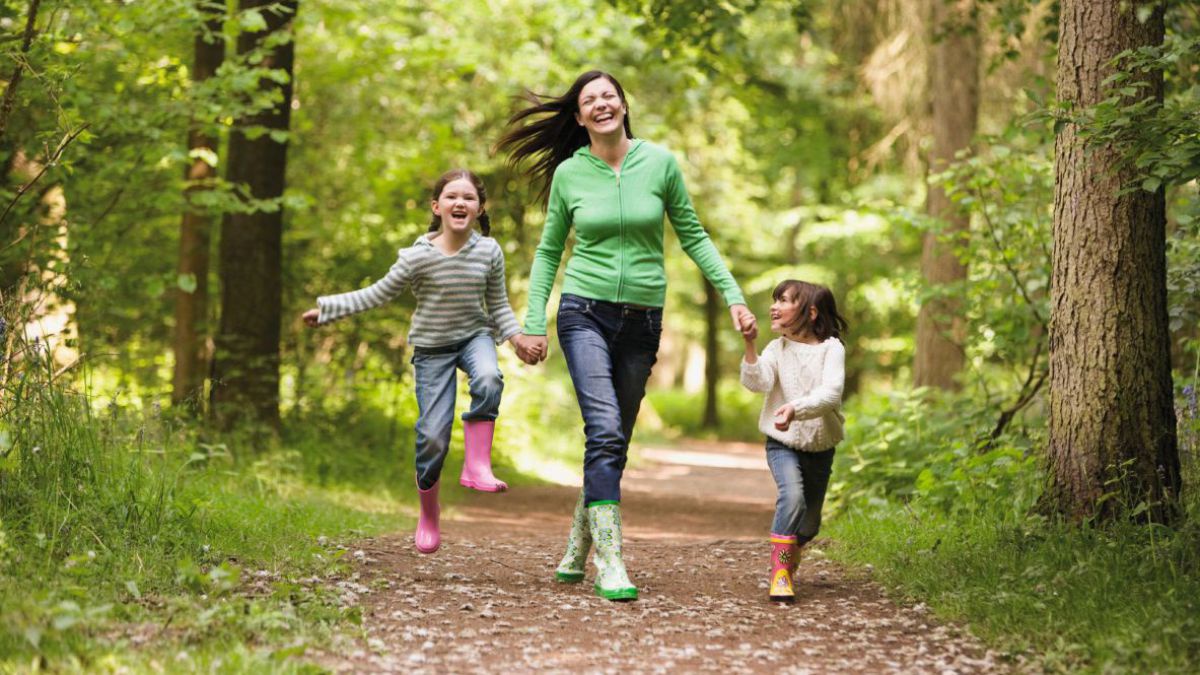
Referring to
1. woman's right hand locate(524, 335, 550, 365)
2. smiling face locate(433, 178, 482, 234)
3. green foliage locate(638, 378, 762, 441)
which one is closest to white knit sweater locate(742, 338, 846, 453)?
woman's right hand locate(524, 335, 550, 365)

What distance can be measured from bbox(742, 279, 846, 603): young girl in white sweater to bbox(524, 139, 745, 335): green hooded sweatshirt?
344mm

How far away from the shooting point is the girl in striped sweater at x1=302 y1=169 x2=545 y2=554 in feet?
18.4

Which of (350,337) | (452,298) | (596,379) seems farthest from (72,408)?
(350,337)

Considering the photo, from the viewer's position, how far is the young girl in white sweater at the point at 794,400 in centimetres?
545

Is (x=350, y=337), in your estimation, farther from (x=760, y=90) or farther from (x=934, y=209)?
(x=760, y=90)

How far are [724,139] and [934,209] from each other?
9.76 meters

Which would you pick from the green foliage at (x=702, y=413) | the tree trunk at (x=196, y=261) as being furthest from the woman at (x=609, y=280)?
the green foliage at (x=702, y=413)

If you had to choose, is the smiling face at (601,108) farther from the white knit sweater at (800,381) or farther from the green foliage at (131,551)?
the green foliage at (131,551)

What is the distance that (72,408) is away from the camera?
5699 millimetres

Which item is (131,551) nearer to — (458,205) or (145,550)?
(145,550)

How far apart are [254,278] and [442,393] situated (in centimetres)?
547

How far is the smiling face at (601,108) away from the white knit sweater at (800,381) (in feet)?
4.02

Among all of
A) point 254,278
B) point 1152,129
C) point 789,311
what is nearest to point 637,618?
point 789,311

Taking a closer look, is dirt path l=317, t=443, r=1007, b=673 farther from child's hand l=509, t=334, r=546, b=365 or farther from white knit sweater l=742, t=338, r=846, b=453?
child's hand l=509, t=334, r=546, b=365
